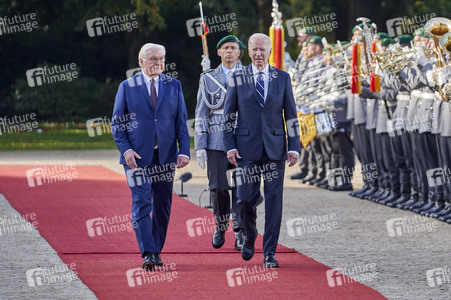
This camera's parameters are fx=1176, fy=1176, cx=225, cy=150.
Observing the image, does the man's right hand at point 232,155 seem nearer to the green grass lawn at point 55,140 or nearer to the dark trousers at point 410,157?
the dark trousers at point 410,157

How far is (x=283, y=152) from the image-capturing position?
32.5 feet

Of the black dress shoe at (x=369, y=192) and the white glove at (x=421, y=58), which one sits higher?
the white glove at (x=421, y=58)

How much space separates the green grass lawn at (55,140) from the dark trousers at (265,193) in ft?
62.8

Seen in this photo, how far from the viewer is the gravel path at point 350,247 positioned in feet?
29.3

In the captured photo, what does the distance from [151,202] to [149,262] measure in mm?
527

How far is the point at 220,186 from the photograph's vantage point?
35.9 feet

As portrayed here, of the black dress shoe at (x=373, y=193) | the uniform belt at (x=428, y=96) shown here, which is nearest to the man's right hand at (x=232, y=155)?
the uniform belt at (x=428, y=96)

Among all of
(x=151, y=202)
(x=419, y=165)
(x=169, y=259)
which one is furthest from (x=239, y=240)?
(x=419, y=165)

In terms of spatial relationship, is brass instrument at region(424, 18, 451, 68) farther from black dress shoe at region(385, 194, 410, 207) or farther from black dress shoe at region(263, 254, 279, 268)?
black dress shoe at region(263, 254, 279, 268)

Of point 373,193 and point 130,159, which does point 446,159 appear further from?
point 130,159

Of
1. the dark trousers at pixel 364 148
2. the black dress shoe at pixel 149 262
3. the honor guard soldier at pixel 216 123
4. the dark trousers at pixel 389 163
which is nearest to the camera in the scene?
the black dress shoe at pixel 149 262

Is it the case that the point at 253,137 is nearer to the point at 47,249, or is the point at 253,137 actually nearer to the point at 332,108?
the point at 47,249

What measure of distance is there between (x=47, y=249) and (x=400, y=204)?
5.59m

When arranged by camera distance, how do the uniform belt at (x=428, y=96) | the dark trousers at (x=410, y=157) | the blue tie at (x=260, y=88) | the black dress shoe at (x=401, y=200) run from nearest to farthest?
the blue tie at (x=260, y=88), the uniform belt at (x=428, y=96), the dark trousers at (x=410, y=157), the black dress shoe at (x=401, y=200)
